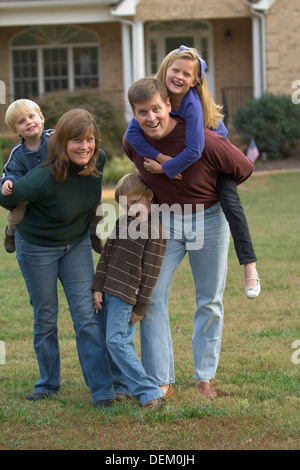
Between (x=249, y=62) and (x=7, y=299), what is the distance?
1553 cm

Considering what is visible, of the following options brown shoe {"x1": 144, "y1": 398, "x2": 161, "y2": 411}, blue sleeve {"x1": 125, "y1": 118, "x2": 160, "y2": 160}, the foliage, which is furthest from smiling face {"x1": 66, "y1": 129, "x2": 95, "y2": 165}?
the foliage

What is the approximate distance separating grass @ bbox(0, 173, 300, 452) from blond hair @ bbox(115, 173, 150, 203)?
1252 mm

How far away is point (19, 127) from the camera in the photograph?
4133 mm

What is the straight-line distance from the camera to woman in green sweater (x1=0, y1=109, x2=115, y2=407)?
3967mm

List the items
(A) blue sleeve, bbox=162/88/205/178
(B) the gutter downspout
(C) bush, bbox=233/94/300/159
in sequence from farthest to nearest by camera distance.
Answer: (B) the gutter downspout, (C) bush, bbox=233/94/300/159, (A) blue sleeve, bbox=162/88/205/178

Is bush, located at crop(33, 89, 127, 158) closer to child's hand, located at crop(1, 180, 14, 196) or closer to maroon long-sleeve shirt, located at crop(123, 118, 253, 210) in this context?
maroon long-sleeve shirt, located at crop(123, 118, 253, 210)

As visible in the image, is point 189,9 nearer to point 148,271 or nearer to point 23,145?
point 23,145

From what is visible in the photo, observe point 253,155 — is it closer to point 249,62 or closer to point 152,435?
point 249,62

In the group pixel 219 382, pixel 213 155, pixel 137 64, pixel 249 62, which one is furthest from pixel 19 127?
pixel 249 62

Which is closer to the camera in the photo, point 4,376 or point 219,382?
point 219,382

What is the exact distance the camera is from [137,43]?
18625mm

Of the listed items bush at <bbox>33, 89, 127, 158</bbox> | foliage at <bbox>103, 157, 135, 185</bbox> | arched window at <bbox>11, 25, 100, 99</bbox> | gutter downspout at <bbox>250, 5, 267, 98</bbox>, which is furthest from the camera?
arched window at <bbox>11, 25, 100, 99</bbox>

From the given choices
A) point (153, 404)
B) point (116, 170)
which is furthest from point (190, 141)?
point (116, 170)

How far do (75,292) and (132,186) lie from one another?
72cm
